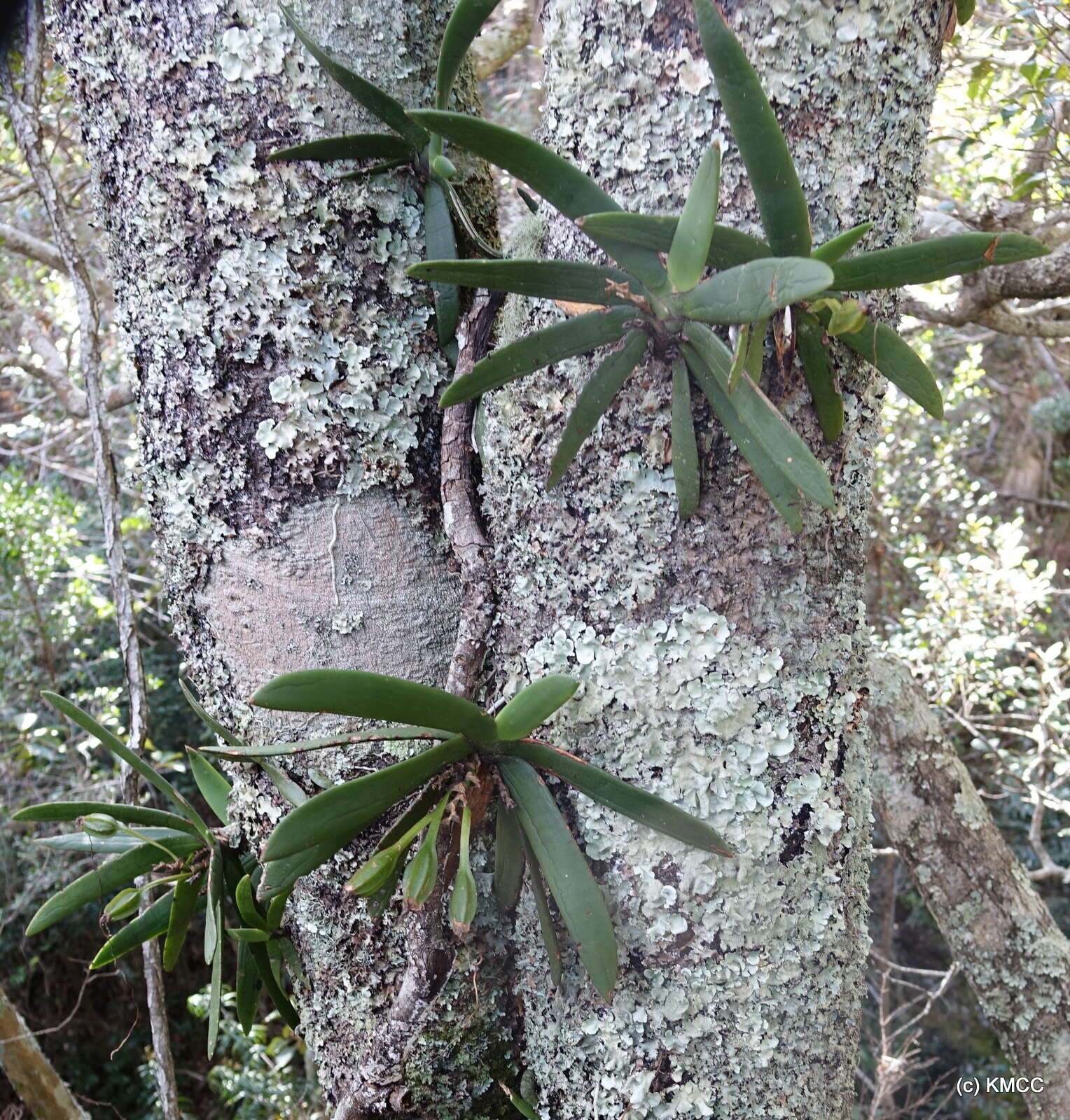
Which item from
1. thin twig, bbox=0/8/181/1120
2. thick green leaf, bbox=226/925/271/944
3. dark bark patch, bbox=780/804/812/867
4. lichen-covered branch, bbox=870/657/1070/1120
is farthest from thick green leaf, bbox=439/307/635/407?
lichen-covered branch, bbox=870/657/1070/1120

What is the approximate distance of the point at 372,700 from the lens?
0.46m

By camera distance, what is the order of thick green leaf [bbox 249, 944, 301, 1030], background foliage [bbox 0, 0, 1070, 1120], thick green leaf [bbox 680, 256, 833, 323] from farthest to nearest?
background foliage [bbox 0, 0, 1070, 1120], thick green leaf [bbox 249, 944, 301, 1030], thick green leaf [bbox 680, 256, 833, 323]

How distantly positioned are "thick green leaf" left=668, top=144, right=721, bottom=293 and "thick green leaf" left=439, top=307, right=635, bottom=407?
6 cm

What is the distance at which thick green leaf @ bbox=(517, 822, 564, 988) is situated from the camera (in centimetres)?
54

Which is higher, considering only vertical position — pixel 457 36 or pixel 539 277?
pixel 457 36

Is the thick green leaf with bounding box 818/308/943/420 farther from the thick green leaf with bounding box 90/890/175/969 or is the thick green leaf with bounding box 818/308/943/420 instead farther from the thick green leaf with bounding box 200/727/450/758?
the thick green leaf with bounding box 90/890/175/969

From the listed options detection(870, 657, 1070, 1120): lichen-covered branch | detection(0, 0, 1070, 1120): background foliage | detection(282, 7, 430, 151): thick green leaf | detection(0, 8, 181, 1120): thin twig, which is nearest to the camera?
detection(282, 7, 430, 151): thick green leaf

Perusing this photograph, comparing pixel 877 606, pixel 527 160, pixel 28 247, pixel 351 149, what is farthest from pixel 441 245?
pixel 877 606

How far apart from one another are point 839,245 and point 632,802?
0.32 m

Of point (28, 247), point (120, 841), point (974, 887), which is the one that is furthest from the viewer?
point (28, 247)

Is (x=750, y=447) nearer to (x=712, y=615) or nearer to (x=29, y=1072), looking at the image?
(x=712, y=615)

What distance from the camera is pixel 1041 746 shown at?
7.49 feet

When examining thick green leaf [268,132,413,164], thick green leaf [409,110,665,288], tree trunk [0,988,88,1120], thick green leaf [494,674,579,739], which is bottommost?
tree trunk [0,988,88,1120]

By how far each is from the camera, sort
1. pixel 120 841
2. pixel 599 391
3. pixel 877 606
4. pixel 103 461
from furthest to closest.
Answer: pixel 877 606 → pixel 103 461 → pixel 120 841 → pixel 599 391
